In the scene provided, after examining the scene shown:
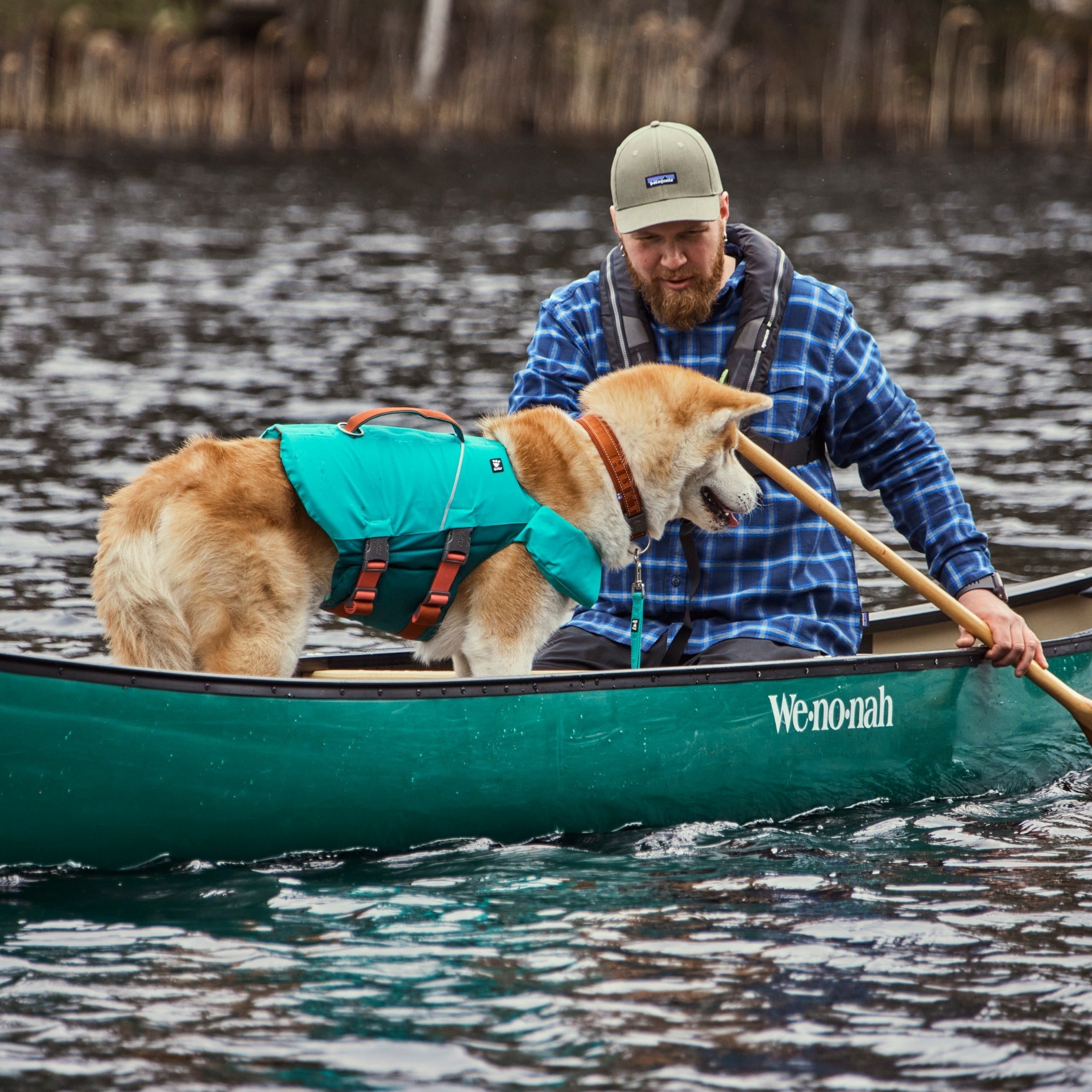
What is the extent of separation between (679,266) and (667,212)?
0.66 ft

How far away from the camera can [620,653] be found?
19.8 ft

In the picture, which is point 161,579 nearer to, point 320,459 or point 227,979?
point 320,459

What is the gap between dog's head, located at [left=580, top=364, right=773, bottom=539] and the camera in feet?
17.8

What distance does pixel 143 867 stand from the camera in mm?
4938

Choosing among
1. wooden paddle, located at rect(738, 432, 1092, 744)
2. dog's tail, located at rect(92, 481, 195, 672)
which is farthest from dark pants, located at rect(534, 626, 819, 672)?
dog's tail, located at rect(92, 481, 195, 672)

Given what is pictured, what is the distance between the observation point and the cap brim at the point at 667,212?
559cm

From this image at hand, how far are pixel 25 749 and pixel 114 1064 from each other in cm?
112

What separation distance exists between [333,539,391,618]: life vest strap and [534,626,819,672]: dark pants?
0.93 m

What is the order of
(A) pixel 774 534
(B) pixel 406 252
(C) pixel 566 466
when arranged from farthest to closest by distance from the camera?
(B) pixel 406 252 < (A) pixel 774 534 < (C) pixel 566 466

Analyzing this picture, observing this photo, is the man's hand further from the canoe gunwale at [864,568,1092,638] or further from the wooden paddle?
the canoe gunwale at [864,568,1092,638]

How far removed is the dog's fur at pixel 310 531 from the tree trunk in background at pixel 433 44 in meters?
30.9

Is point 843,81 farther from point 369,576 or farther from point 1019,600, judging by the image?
point 369,576

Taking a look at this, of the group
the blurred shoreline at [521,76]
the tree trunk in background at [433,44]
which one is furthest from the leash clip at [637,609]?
the tree trunk in background at [433,44]

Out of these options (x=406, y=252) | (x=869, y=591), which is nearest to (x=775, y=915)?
(x=869, y=591)
